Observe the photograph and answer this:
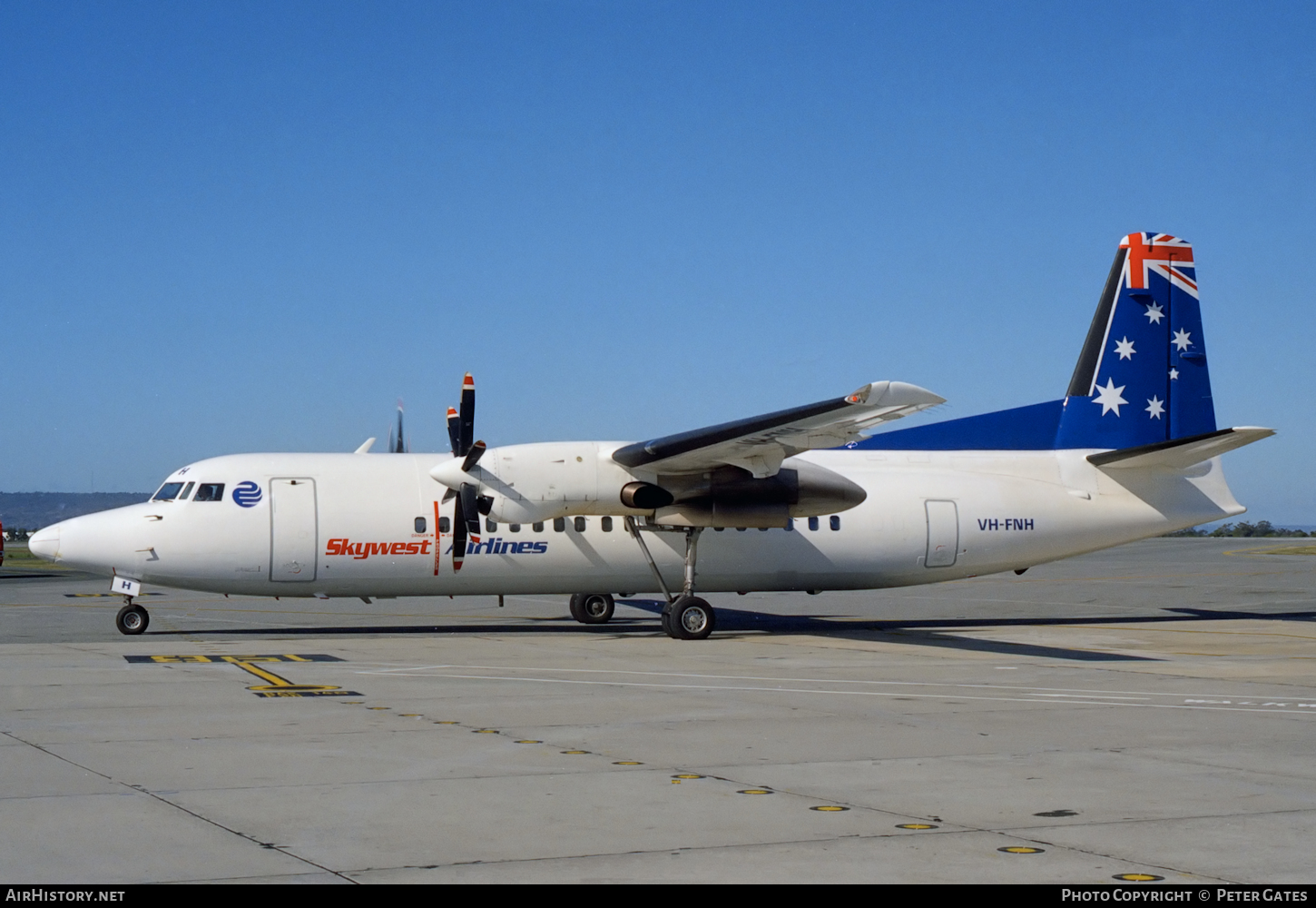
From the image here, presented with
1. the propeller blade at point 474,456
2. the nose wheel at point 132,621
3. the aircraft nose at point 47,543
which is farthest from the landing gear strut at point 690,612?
the aircraft nose at point 47,543

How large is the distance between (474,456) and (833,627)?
7732mm

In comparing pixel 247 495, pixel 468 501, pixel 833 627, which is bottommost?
pixel 833 627

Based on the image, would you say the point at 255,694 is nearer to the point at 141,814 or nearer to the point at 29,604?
the point at 141,814

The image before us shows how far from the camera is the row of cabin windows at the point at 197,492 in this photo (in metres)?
19.8

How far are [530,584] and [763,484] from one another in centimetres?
429

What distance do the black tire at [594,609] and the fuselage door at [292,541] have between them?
18.1ft

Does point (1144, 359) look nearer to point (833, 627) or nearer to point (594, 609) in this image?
point (833, 627)

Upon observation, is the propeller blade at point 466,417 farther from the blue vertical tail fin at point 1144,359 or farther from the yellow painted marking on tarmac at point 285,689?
the blue vertical tail fin at point 1144,359

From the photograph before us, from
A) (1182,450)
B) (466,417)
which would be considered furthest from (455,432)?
(1182,450)

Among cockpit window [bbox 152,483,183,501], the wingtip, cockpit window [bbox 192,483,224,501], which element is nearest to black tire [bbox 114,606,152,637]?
cockpit window [bbox 152,483,183,501]

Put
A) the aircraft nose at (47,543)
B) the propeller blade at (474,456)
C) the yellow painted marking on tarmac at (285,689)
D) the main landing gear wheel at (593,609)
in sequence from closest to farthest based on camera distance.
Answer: the yellow painted marking on tarmac at (285,689), the propeller blade at (474,456), the aircraft nose at (47,543), the main landing gear wheel at (593,609)

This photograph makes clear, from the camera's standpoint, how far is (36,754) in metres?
8.88

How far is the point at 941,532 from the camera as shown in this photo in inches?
880
